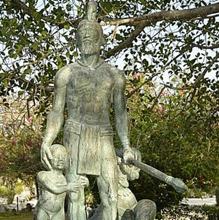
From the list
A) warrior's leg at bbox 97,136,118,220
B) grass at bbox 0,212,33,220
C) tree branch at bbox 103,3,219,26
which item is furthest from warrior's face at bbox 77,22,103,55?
grass at bbox 0,212,33,220

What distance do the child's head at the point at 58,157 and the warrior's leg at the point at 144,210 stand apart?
0.78m

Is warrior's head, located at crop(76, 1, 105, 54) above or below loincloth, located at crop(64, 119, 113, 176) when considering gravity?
above

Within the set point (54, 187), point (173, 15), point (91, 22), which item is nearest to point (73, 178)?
point (54, 187)

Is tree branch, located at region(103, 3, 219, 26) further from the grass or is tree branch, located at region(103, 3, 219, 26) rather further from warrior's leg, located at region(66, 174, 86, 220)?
the grass

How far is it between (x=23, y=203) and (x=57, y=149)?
35.3 metres

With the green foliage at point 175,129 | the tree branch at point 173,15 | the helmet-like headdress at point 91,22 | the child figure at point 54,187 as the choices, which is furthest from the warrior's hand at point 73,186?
the green foliage at point 175,129

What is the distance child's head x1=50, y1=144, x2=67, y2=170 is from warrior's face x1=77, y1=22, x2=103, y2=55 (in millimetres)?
923

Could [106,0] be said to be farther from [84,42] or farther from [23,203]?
[23,203]

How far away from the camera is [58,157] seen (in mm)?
5387

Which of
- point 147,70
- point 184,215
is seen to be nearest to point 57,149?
point 147,70

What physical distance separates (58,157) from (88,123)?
420mm

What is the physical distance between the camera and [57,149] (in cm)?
Result: 541

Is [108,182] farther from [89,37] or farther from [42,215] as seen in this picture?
[89,37]

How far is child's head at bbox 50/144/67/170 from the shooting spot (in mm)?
Answer: 5387
